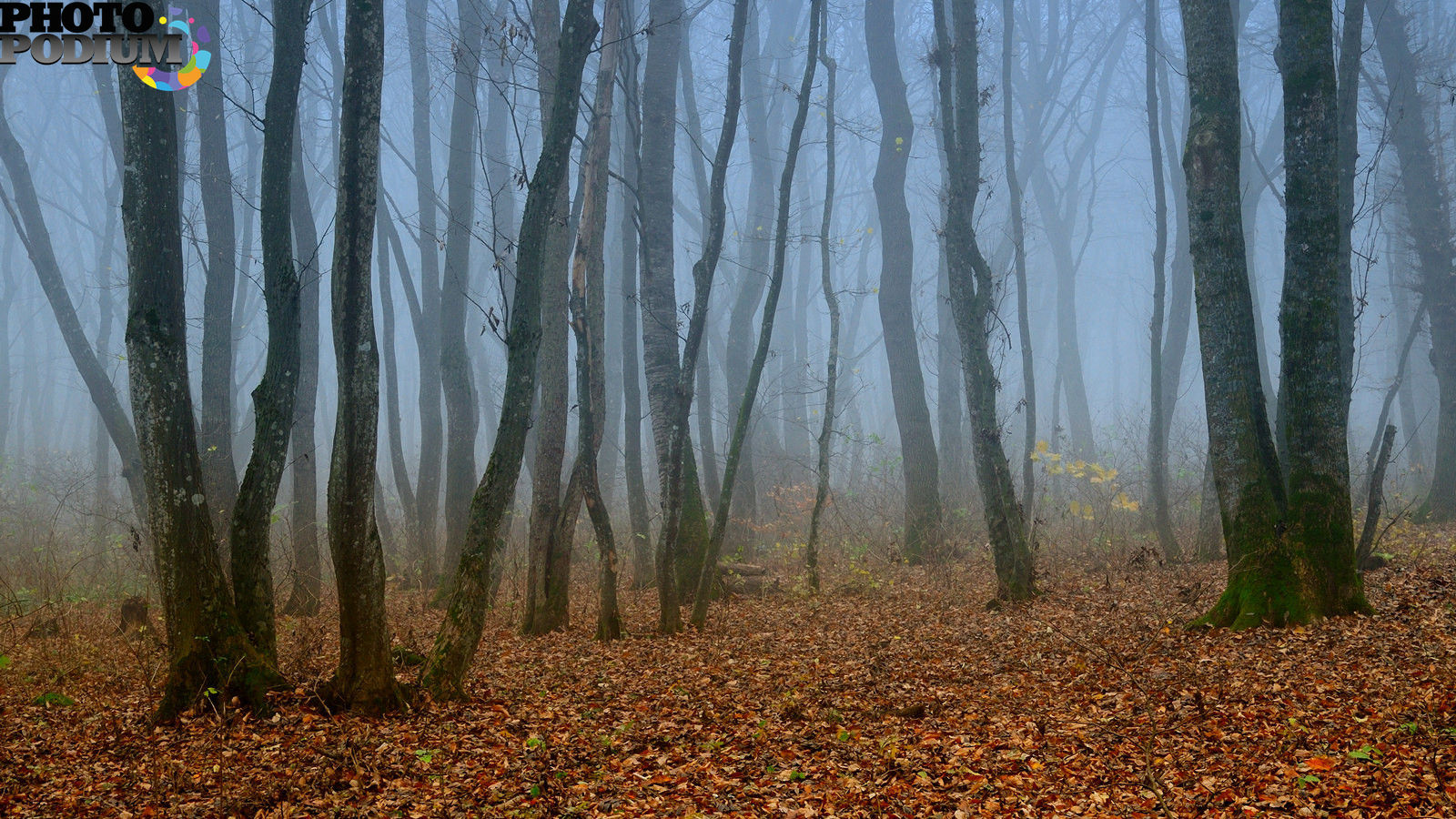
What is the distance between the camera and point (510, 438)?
5465 millimetres

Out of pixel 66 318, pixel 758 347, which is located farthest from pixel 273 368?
pixel 66 318

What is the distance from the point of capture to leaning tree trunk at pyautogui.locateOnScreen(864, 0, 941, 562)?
12.5 meters

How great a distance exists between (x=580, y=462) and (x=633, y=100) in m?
3.72

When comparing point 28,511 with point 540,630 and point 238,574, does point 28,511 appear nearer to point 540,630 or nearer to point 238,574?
point 540,630

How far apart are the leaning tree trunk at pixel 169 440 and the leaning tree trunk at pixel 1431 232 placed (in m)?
14.5

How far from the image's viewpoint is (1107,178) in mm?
47188

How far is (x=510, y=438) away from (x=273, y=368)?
1.48 m

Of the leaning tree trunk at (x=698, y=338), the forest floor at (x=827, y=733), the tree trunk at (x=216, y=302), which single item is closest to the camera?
the forest floor at (x=827, y=733)

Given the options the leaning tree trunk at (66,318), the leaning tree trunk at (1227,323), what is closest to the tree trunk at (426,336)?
the leaning tree trunk at (66,318)

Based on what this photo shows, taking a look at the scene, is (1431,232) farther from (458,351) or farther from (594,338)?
(458,351)

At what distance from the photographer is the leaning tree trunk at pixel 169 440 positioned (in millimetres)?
4730

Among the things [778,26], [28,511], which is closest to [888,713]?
[28,511]

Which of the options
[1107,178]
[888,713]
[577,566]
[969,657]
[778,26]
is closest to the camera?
[888,713]

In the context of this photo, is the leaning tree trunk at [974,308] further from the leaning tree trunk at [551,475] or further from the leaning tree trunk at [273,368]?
the leaning tree trunk at [273,368]
